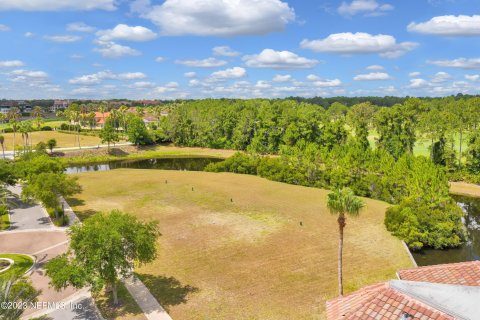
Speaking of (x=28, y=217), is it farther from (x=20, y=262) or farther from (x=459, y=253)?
(x=459, y=253)

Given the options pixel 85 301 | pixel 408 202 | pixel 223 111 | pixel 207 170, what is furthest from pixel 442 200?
pixel 223 111

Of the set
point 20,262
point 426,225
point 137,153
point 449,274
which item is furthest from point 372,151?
point 137,153

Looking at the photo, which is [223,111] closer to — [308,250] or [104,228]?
[308,250]

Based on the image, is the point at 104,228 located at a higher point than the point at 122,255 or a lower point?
higher

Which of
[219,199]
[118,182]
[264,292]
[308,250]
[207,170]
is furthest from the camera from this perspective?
[207,170]

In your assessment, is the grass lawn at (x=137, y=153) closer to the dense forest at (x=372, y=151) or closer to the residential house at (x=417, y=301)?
the dense forest at (x=372, y=151)

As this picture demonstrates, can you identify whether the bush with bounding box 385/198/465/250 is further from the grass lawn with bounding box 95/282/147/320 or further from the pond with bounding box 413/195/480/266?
the grass lawn with bounding box 95/282/147/320

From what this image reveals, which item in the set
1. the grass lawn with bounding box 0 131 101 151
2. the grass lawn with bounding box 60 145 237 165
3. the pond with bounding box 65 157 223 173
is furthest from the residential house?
the grass lawn with bounding box 0 131 101 151
